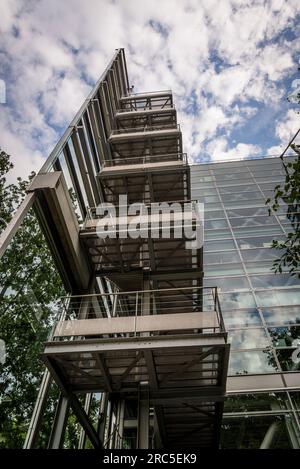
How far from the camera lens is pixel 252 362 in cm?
1055

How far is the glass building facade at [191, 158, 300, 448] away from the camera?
9.33 metres

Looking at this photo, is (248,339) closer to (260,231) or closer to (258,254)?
(258,254)

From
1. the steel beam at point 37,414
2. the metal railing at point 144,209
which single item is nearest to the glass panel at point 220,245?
the metal railing at point 144,209

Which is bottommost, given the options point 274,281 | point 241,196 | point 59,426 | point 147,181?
point 59,426

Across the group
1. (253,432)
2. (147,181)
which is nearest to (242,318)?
(253,432)

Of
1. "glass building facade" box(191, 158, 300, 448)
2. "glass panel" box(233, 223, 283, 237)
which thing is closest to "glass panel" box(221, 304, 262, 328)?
"glass building facade" box(191, 158, 300, 448)

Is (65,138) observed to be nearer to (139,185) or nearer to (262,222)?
(139,185)

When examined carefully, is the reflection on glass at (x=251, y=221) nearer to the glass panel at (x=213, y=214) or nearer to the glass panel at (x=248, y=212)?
the glass panel at (x=248, y=212)

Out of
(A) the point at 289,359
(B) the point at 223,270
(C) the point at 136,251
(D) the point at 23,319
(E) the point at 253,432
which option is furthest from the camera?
(B) the point at 223,270

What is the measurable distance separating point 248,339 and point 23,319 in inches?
288

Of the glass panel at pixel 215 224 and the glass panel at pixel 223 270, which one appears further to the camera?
the glass panel at pixel 215 224

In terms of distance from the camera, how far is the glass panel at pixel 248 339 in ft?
36.0
